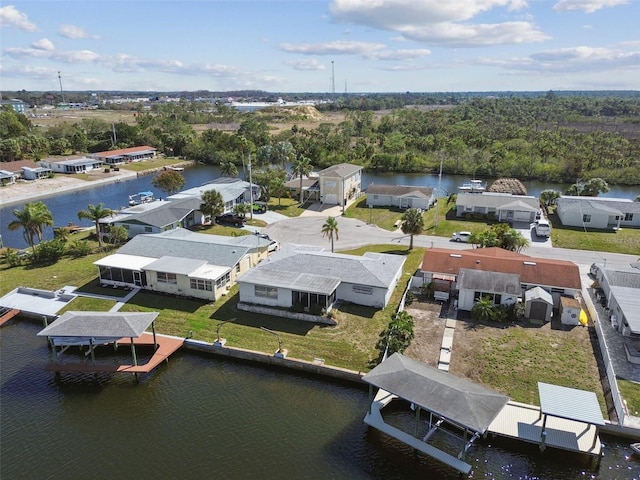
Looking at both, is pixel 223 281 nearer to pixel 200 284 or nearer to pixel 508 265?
pixel 200 284

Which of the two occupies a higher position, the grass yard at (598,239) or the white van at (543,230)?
the white van at (543,230)

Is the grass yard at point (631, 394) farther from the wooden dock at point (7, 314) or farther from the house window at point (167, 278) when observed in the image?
the wooden dock at point (7, 314)

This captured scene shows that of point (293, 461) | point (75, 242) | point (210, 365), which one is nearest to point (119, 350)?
point (210, 365)

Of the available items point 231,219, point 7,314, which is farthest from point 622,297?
point 7,314

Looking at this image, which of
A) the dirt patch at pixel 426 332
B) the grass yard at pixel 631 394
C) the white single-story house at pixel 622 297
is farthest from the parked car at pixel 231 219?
the grass yard at pixel 631 394

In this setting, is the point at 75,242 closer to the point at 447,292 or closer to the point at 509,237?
the point at 447,292
